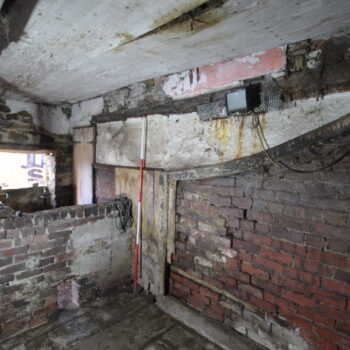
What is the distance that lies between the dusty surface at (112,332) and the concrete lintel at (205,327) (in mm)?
52

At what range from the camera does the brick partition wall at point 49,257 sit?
2182 mm

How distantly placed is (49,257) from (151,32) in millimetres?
2127

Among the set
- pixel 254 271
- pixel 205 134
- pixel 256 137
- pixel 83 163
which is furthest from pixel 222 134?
pixel 83 163

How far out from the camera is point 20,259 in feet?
7.31

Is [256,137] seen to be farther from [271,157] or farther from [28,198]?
[28,198]

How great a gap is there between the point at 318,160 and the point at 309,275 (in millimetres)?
795

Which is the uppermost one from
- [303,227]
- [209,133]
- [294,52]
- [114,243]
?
[294,52]

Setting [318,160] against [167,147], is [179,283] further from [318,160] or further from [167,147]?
[318,160]

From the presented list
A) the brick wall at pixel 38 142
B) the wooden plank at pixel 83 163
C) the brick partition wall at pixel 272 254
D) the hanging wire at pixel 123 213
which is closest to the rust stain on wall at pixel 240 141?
the brick partition wall at pixel 272 254

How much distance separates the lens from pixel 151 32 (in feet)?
5.16

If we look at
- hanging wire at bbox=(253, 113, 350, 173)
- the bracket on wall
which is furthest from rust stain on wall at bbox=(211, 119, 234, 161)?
hanging wire at bbox=(253, 113, 350, 173)

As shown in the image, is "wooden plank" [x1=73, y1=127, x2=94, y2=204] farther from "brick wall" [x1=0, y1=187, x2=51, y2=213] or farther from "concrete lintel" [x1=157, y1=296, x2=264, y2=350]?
"concrete lintel" [x1=157, y1=296, x2=264, y2=350]

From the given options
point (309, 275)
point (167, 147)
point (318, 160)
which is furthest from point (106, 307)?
point (318, 160)

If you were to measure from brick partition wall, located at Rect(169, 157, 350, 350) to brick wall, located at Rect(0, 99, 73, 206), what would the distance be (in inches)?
91.7
